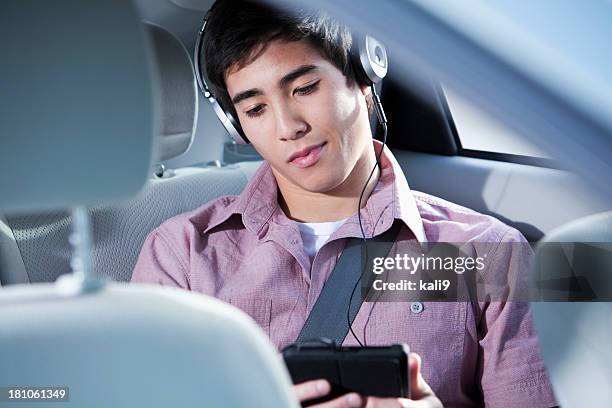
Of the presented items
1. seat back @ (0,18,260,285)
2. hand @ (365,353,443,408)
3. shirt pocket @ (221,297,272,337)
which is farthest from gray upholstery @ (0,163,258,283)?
hand @ (365,353,443,408)

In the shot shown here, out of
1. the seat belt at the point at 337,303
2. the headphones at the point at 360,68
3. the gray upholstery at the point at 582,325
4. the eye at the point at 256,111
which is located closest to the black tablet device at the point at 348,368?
the gray upholstery at the point at 582,325

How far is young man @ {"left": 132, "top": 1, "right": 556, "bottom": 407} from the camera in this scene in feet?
4.21

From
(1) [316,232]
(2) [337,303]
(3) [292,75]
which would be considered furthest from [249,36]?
(2) [337,303]

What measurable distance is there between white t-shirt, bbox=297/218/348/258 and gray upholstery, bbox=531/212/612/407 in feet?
1.36

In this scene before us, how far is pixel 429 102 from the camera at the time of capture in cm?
218

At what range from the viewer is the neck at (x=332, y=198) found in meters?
1.46

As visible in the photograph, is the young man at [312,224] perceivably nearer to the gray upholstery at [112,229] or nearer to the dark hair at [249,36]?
the dark hair at [249,36]

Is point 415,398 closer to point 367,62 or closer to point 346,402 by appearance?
point 346,402

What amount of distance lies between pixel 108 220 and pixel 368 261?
1.86ft

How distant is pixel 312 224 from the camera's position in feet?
4.74

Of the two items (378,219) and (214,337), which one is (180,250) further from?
(214,337)

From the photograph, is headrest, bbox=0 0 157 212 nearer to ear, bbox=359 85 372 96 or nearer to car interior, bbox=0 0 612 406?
car interior, bbox=0 0 612 406

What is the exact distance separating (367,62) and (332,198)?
0.70 feet

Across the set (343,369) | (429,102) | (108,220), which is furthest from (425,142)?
(343,369)
